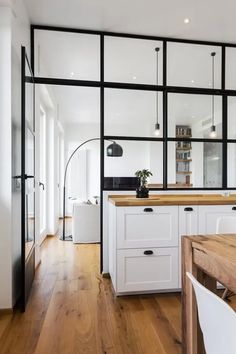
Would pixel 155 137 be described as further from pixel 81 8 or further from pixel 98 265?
pixel 98 265

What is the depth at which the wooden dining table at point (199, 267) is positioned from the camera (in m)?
1.11

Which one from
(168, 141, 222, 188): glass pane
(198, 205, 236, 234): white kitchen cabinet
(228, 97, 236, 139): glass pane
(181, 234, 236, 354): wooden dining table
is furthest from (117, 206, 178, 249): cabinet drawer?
(228, 97, 236, 139): glass pane

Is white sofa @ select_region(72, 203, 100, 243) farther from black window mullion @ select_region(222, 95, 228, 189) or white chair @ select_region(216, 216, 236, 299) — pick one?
white chair @ select_region(216, 216, 236, 299)

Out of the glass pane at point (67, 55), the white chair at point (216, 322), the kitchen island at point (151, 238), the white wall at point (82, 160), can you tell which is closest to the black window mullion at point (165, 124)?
the kitchen island at point (151, 238)

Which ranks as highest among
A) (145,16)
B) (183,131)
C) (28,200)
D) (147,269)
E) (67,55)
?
(145,16)

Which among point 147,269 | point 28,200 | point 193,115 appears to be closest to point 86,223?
point 28,200

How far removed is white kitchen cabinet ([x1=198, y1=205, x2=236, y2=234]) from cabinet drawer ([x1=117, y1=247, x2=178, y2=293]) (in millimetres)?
383

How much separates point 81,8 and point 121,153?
63.9 inches

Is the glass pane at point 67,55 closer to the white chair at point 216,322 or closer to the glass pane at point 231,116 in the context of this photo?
the glass pane at point 231,116

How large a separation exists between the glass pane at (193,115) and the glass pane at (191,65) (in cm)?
17

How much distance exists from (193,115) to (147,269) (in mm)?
2048

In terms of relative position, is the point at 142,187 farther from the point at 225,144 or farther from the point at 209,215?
the point at 225,144

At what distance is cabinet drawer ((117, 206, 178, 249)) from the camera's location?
2416mm

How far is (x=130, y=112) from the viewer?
10.4 ft
